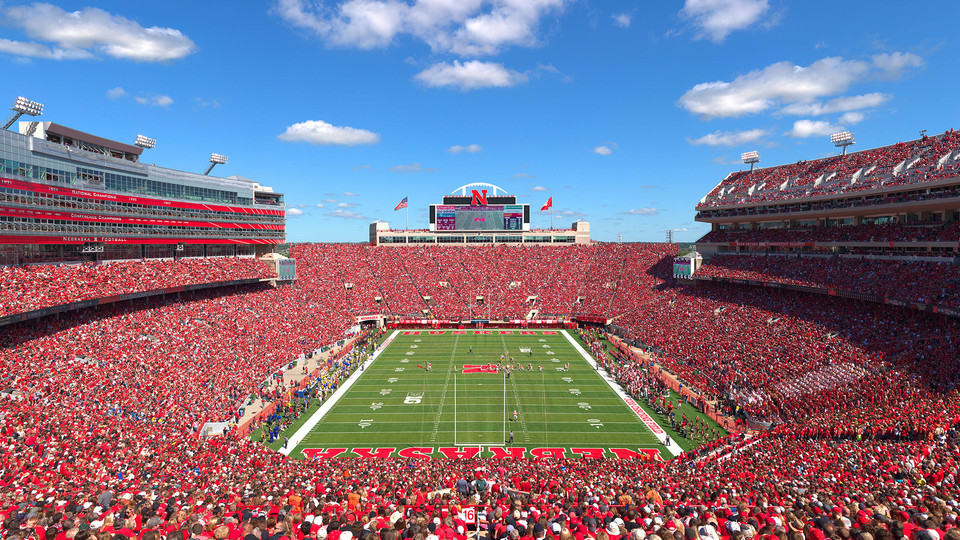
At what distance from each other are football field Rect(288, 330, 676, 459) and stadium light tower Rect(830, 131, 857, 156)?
94.2 ft

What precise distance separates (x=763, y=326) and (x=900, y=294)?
7136 millimetres

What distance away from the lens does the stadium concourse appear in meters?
8.76

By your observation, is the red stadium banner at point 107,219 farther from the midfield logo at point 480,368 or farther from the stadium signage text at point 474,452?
the midfield logo at point 480,368

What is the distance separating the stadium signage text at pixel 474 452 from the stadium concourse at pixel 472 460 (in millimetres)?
2159

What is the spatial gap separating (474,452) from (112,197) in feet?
94.1

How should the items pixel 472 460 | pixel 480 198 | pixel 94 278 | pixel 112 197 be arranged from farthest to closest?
pixel 480 198, pixel 112 197, pixel 94 278, pixel 472 460

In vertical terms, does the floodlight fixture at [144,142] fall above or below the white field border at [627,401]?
above

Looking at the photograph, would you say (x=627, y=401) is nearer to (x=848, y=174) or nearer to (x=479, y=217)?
(x=848, y=174)

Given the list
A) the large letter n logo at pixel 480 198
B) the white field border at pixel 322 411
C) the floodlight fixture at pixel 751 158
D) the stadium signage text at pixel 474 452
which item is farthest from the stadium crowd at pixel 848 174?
the white field border at pixel 322 411

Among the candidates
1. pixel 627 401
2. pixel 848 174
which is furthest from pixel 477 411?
pixel 848 174

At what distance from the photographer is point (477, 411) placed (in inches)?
964

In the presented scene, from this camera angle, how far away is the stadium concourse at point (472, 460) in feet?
28.7

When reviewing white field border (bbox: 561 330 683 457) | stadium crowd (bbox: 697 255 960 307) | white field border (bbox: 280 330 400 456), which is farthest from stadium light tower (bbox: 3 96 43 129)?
stadium crowd (bbox: 697 255 960 307)

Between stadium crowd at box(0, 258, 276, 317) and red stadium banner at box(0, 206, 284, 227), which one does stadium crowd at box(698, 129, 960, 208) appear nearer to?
red stadium banner at box(0, 206, 284, 227)
